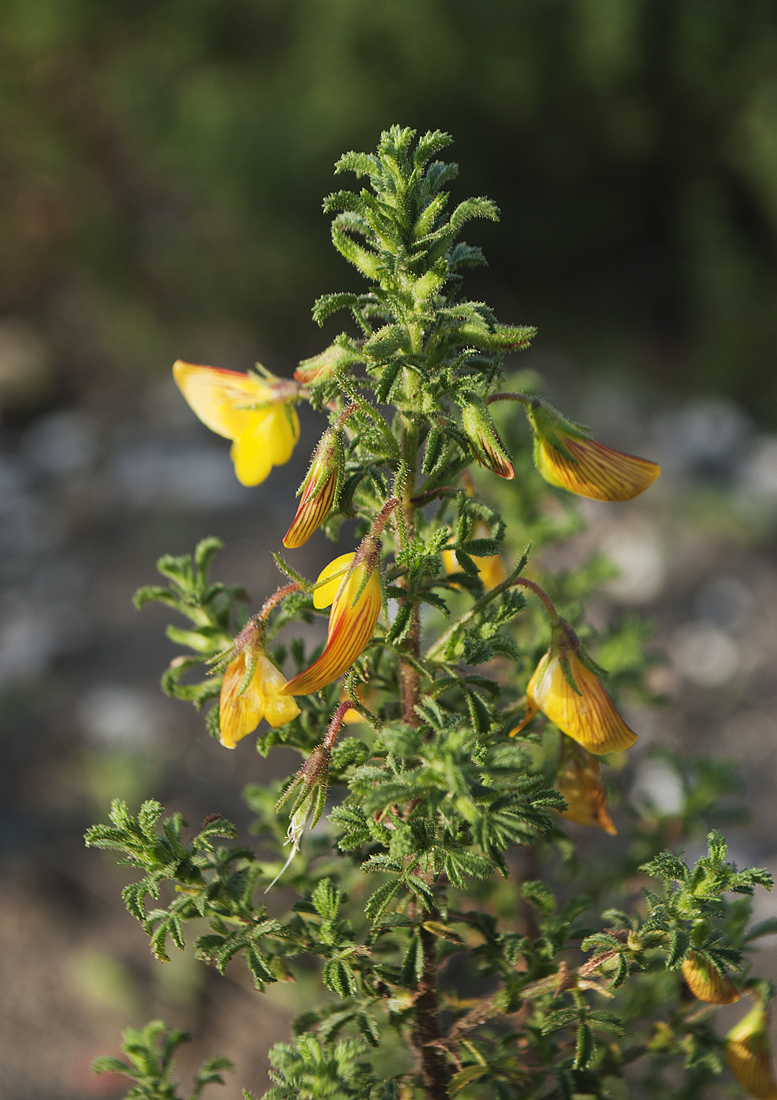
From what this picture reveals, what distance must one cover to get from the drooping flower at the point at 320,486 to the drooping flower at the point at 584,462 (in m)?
0.21

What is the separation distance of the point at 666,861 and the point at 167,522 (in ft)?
11.0

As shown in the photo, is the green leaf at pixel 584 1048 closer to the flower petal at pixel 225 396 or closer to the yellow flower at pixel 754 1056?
the yellow flower at pixel 754 1056

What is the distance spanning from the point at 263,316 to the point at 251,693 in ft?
14.7

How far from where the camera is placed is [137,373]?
5.05 metres

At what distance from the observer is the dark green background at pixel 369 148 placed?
171 inches

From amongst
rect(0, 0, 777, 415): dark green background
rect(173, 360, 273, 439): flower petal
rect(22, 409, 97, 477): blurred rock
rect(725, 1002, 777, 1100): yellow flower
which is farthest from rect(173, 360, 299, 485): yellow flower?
rect(0, 0, 777, 415): dark green background

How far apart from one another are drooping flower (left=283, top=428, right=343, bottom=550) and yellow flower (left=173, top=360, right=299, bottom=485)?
124mm

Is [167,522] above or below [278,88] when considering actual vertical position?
below

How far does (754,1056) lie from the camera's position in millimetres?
1078

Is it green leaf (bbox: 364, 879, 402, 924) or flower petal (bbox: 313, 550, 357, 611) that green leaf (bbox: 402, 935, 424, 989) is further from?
flower petal (bbox: 313, 550, 357, 611)

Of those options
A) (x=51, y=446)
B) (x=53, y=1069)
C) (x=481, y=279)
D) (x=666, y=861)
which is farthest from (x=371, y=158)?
(x=481, y=279)

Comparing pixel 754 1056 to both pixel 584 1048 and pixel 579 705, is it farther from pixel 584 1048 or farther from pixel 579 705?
pixel 579 705

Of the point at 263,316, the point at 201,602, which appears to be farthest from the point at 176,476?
the point at 201,602

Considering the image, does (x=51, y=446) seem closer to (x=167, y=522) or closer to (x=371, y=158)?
(x=167, y=522)
